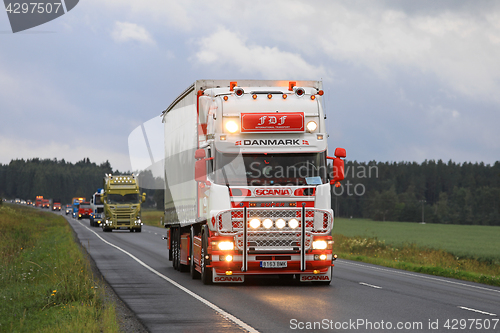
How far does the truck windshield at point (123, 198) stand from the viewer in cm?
4947

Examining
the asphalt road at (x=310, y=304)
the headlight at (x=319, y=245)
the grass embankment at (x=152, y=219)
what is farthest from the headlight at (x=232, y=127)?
the grass embankment at (x=152, y=219)

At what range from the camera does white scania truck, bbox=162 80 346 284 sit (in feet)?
49.9

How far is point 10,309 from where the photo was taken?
11859 mm

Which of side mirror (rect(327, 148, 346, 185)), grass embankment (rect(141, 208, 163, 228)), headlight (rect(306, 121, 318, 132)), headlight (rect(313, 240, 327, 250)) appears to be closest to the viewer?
headlight (rect(313, 240, 327, 250))

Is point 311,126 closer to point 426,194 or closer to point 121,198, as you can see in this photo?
point 121,198

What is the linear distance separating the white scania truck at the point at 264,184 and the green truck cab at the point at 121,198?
110 ft

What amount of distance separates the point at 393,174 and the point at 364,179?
9765 millimetres

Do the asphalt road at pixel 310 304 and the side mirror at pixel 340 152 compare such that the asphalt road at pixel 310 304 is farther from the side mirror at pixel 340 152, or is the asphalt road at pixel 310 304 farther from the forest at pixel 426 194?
the forest at pixel 426 194

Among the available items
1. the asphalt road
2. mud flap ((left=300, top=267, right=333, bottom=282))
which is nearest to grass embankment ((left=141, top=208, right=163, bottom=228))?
the asphalt road

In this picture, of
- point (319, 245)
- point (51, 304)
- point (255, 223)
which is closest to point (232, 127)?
point (255, 223)

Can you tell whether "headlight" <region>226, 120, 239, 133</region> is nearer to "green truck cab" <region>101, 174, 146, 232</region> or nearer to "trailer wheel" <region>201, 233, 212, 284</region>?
"trailer wheel" <region>201, 233, 212, 284</region>

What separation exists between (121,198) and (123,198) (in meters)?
0.15

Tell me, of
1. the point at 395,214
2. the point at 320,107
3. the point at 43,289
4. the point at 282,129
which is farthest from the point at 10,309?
the point at 395,214

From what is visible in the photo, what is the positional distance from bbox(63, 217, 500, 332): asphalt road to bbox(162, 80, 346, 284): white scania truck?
694mm
